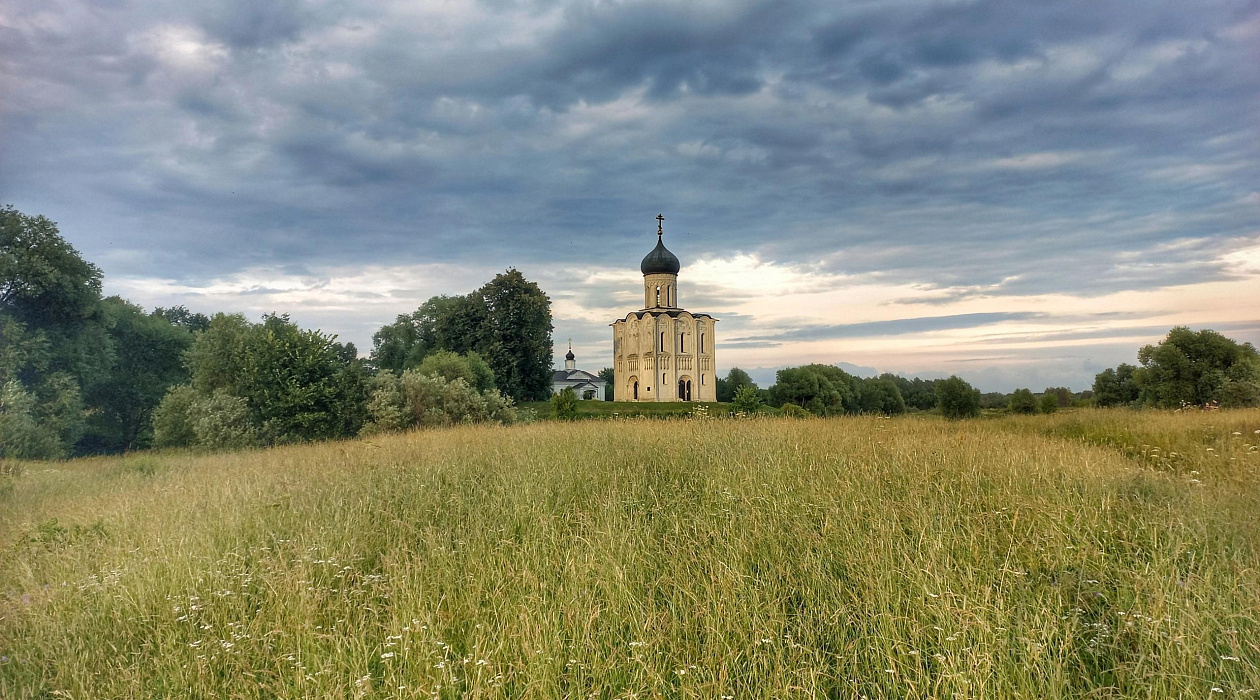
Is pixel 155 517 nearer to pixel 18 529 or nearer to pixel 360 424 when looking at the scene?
pixel 18 529

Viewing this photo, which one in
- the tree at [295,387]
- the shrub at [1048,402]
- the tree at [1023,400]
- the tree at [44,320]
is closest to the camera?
the tree at [295,387]

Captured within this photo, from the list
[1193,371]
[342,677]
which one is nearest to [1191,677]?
[342,677]

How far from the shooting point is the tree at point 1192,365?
36500mm

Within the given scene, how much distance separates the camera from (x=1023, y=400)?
4706 centimetres

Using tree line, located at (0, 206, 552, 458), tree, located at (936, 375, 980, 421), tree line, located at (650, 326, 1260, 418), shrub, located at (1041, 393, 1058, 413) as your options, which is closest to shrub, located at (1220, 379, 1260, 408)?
tree line, located at (650, 326, 1260, 418)

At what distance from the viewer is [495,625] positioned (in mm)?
4125

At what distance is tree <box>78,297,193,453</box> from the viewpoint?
3675cm

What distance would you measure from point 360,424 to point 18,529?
14.4 metres

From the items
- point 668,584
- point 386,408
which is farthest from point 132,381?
point 668,584

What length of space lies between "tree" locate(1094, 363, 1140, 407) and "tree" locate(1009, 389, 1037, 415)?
14.6m

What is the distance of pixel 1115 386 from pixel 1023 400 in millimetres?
22016

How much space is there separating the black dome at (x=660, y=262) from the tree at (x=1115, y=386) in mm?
41863

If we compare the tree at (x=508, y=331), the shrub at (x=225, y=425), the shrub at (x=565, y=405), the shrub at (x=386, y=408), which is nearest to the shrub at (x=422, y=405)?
the shrub at (x=386, y=408)

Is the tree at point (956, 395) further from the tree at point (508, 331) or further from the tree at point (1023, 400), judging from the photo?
the tree at point (508, 331)
